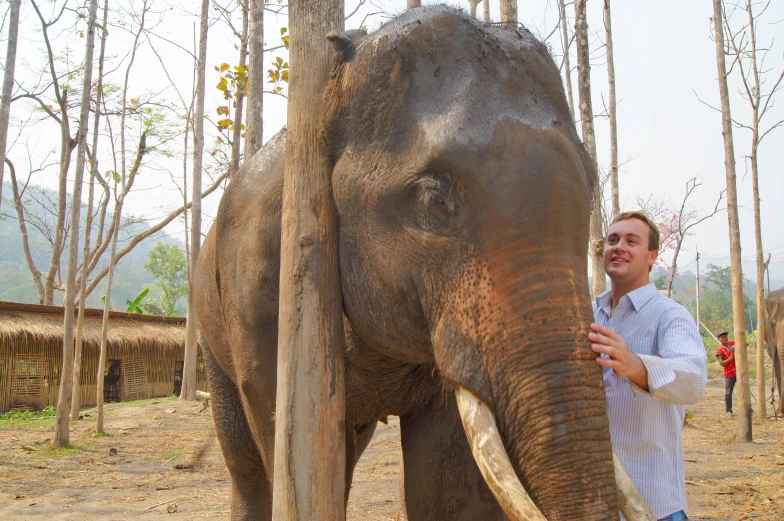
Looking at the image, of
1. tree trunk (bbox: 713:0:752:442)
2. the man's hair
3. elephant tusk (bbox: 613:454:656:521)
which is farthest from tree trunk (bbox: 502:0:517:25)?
tree trunk (bbox: 713:0:752:442)

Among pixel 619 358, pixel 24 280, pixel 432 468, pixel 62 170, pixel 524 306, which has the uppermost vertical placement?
pixel 24 280

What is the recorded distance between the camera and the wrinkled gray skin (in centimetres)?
217

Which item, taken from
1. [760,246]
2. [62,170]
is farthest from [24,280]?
[760,246]

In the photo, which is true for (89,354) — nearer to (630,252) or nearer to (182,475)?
(182,475)

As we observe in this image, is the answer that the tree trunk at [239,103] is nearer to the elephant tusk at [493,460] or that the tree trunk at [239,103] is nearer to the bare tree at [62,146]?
the bare tree at [62,146]

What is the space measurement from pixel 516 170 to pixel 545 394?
0.71 metres

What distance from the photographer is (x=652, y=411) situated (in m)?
2.81

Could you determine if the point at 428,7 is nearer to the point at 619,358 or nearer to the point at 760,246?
the point at 619,358

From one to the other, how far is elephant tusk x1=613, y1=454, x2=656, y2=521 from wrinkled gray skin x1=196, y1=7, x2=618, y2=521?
18 centimetres

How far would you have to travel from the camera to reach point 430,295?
8.48ft

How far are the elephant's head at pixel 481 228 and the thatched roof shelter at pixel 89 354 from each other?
58.6 ft

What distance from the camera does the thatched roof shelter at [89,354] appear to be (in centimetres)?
1864

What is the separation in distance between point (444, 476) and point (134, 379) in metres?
20.9

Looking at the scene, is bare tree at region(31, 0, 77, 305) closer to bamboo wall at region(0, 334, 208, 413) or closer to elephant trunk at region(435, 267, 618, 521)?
bamboo wall at region(0, 334, 208, 413)
